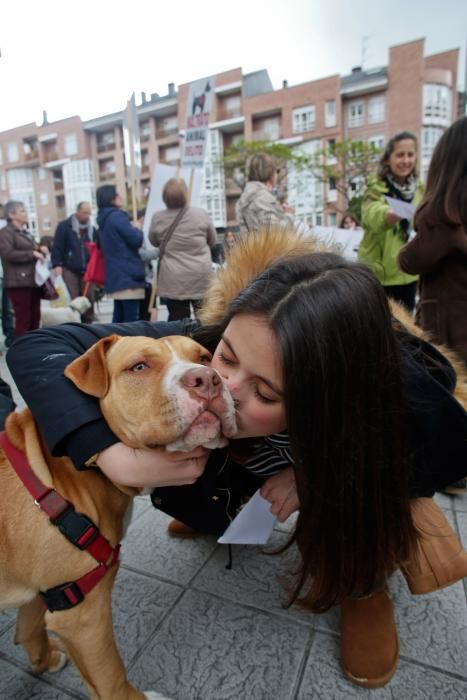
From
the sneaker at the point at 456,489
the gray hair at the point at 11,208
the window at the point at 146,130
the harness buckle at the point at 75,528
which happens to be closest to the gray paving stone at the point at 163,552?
the harness buckle at the point at 75,528

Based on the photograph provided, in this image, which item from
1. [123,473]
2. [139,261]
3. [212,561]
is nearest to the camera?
[123,473]

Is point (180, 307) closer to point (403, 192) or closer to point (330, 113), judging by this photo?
point (403, 192)

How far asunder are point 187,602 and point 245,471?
2.23ft

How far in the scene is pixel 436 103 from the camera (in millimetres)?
41406

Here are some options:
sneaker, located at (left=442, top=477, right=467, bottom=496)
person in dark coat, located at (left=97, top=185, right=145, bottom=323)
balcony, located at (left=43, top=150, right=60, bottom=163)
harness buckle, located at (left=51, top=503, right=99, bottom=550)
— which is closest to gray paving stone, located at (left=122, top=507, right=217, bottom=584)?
harness buckle, located at (left=51, top=503, right=99, bottom=550)

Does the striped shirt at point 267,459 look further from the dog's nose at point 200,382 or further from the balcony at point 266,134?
the balcony at point 266,134

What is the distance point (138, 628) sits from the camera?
6.29 ft

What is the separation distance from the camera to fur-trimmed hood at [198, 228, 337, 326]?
1.90 meters

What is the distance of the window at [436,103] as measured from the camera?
134 ft

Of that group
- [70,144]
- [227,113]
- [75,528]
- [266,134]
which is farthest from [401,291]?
[70,144]

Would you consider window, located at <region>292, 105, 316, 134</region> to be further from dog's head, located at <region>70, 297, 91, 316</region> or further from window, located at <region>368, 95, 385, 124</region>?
dog's head, located at <region>70, 297, 91, 316</region>

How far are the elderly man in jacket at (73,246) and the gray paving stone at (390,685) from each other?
24.4 feet

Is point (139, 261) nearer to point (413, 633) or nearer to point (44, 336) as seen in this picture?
point (44, 336)

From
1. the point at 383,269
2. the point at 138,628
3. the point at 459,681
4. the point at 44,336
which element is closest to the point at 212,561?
the point at 138,628
